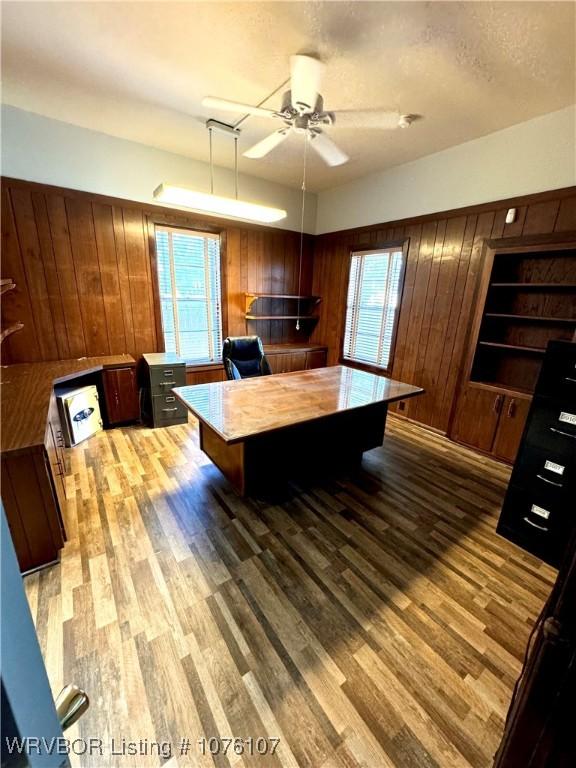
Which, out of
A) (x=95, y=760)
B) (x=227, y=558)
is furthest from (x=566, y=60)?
(x=95, y=760)

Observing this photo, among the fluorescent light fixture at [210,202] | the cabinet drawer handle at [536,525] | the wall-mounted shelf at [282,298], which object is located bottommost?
the cabinet drawer handle at [536,525]

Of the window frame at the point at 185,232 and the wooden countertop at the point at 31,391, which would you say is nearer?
the wooden countertop at the point at 31,391

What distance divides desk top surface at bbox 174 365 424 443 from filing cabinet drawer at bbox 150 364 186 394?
1044 mm

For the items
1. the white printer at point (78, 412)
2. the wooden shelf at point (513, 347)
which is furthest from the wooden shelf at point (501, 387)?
the white printer at point (78, 412)

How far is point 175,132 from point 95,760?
4388 mm

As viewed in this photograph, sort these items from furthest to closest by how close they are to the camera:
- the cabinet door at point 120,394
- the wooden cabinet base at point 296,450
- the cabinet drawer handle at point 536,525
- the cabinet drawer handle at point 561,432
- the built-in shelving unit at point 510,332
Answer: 1. the cabinet door at point 120,394
2. the built-in shelving unit at point 510,332
3. the wooden cabinet base at point 296,450
4. the cabinet drawer handle at point 536,525
5. the cabinet drawer handle at point 561,432

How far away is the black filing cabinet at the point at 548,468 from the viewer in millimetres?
1855

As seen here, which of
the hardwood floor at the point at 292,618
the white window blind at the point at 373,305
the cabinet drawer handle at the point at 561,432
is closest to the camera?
the hardwood floor at the point at 292,618

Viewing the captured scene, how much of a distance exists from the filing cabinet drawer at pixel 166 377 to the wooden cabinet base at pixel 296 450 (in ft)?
3.30

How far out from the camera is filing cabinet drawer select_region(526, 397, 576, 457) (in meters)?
1.86

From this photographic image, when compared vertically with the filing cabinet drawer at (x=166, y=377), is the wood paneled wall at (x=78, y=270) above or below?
above

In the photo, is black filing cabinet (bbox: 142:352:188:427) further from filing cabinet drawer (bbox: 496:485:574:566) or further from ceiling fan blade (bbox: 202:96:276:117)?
filing cabinet drawer (bbox: 496:485:574:566)

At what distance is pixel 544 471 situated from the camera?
78.0 inches

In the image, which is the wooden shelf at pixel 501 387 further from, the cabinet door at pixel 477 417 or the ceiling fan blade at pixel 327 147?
the ceiling fan blade at pixel 327 147
